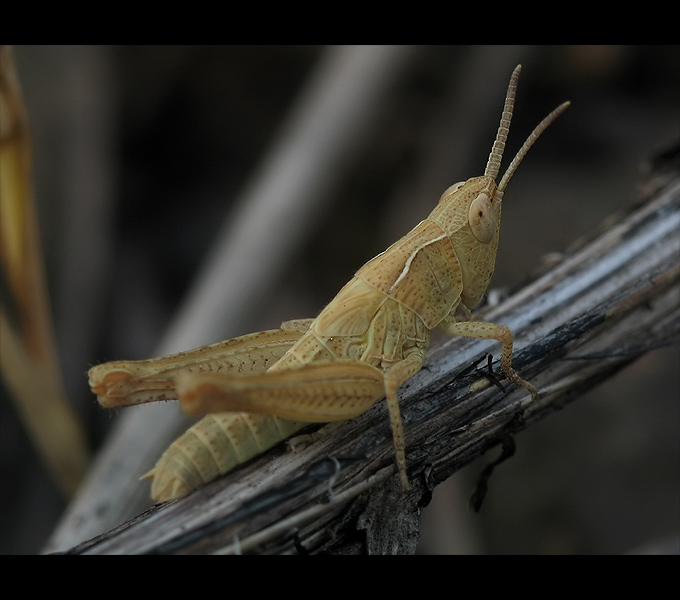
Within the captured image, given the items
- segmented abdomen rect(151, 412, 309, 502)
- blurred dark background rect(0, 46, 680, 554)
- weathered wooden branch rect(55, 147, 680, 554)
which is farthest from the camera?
blurred dark background rect(0, 46, 680, 554)

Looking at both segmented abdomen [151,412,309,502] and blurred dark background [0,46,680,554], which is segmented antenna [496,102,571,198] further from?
blurred dark background [0,46,680,554]

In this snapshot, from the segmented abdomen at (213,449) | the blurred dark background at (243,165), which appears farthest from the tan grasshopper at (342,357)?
the blurred dark background at (243,165)

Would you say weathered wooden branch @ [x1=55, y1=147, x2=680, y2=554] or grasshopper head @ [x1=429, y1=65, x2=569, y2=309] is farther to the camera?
grasshopper head @ [x1=429, y1=65, x2=569, y2=309]

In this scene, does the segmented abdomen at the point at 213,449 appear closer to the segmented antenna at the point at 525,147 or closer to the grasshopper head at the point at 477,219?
the grasshopper head at the point at 477,219

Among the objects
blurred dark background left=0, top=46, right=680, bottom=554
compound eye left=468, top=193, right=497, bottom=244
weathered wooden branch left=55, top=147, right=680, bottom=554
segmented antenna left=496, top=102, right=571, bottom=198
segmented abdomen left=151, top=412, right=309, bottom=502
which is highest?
blurred dark background left=0, top=46, right=680, bottom=554

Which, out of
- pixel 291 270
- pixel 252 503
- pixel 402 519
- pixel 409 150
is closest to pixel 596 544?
pixel 402 519

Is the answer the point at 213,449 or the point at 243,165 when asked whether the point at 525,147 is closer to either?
the point at 213,449

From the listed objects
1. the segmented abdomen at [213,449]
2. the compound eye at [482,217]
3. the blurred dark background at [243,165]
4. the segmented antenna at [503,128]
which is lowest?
the segmented abdomen at [213,449]

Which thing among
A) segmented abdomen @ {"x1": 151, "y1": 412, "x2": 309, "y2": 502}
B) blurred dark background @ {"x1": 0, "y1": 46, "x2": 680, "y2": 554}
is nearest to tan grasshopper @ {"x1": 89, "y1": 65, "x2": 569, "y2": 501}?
segmented abdomen @ {"x1": 151, "y1": 412, "x2": 309, "y2": 502}
